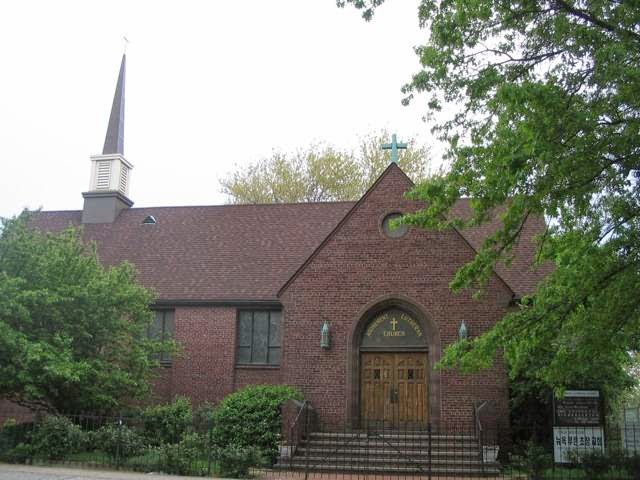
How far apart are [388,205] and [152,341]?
728cm

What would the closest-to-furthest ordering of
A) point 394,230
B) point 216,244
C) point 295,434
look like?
point 295,434
point 394,230
point 216,244

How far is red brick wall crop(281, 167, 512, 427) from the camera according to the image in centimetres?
1916

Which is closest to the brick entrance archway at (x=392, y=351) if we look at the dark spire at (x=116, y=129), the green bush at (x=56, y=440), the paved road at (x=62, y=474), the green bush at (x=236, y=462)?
the green bush at (x=236, y=462)

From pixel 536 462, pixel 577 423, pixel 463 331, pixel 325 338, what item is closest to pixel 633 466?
pixel 536 462

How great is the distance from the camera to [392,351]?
19828 mm

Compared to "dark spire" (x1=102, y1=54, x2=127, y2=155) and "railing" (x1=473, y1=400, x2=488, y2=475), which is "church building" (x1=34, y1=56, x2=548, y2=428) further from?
"dark spire" (x1=102, y1=54, x2=127, y2=155)

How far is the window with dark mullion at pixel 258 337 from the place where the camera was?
2266cm

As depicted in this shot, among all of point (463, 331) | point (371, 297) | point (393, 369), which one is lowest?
point (393, 369)

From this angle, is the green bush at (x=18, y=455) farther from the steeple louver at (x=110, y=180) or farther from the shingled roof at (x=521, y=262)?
the steeple louver at (x=110, y=180)

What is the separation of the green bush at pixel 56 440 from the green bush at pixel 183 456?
1895 mm

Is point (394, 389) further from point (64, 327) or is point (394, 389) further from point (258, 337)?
point (64, 327)

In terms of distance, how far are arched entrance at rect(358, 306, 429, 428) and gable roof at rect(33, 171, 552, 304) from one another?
10.7 ft

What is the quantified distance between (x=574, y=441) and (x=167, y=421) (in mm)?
10274

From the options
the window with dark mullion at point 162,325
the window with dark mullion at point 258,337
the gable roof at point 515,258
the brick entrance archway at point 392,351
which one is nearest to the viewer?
the brick entrance archway at point 392,351
